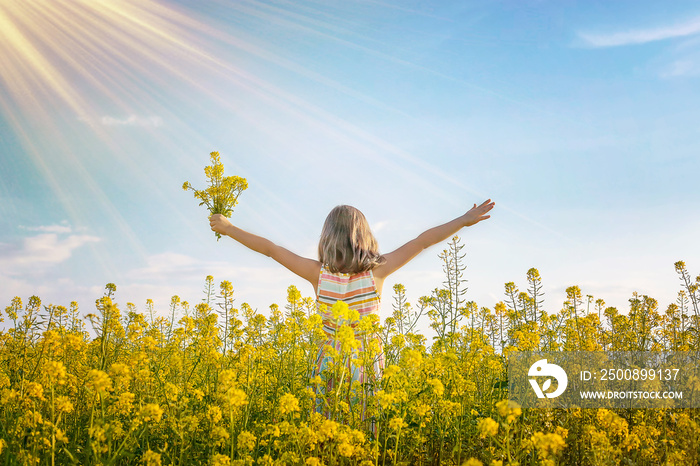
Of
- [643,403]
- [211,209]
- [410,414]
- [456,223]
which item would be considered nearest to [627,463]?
[643,403]

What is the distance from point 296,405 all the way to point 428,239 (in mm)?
2362

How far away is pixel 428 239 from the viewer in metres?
4.74

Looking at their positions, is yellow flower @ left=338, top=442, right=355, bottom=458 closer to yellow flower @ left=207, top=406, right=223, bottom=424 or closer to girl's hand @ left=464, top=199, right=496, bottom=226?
yellow flower @ left=207, top=406, right=223, bottom=424

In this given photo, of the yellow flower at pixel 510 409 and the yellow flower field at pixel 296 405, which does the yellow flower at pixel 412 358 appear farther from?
the yellow flower at pixel 510 409

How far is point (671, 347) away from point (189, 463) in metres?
5.77

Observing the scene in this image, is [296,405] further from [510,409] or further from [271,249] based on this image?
[271,249]

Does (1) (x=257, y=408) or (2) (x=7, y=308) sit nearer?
(1) (x=257, y=408)

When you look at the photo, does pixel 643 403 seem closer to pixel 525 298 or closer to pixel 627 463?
pixel 627 463

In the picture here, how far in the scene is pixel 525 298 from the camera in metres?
6.09

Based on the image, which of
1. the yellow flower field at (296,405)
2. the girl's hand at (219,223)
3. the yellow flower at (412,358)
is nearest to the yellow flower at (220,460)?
the yellow flower field at (296,405)

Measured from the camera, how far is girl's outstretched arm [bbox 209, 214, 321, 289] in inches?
183

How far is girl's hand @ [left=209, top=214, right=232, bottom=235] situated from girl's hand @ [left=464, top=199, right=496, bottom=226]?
250cm

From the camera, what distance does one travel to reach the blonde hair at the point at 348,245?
172 inches

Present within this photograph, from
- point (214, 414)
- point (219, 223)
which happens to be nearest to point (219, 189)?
point (219, 223)
